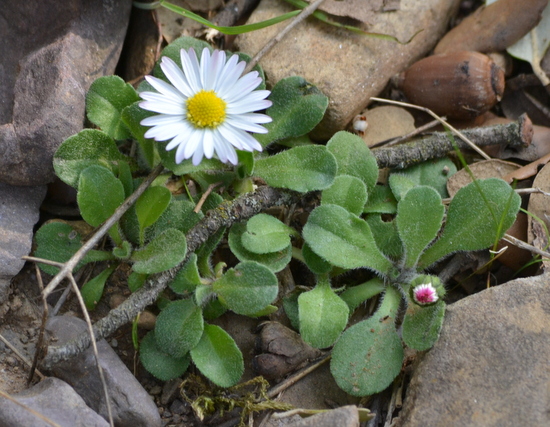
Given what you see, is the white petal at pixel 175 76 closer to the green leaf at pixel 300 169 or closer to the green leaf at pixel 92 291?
the green leaf at pixel 300 169

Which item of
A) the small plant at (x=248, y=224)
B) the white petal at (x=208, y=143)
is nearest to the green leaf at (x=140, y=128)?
the small plant at (x=248, y=224)

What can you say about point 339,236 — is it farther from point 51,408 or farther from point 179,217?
point 51,408

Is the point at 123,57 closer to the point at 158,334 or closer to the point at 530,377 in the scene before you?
the point at 158,334

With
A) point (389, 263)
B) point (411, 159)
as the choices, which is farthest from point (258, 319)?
point (411, 159)

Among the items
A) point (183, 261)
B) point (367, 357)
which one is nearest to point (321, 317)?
point (367, 357)

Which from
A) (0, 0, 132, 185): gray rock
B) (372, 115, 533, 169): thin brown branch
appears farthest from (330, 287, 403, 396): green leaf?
(0, 0, 132, 185): gray rock

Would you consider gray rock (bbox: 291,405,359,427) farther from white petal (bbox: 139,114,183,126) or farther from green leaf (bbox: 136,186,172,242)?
white petal (bbox: 139,114,183,126)
